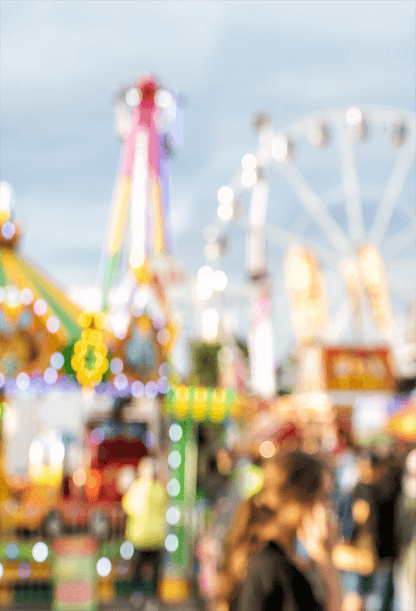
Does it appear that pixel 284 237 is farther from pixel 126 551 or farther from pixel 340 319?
pixel 126 551

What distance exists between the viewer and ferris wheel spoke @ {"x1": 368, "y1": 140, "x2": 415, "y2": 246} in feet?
69.0

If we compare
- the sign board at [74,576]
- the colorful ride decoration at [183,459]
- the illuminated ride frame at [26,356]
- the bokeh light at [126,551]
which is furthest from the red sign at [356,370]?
the sign board at [74,576]

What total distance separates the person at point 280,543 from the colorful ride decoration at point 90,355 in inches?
241

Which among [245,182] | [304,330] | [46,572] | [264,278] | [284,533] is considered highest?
[245,182]

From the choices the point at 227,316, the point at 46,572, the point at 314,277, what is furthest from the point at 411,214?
the point at 46,572

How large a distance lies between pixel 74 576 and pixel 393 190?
703 inches

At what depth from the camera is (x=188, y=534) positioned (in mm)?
8555

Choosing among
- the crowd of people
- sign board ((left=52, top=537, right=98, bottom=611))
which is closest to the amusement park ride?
sign board ((left=52, top=537, right=98, bottom=611))

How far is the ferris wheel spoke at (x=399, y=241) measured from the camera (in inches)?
865

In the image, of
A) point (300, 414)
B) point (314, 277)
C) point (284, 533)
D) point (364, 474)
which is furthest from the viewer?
point (300, 414)

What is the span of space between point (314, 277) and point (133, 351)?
5.71 metres

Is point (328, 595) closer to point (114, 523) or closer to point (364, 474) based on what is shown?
point (364, 474)

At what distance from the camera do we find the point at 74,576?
5.84 m

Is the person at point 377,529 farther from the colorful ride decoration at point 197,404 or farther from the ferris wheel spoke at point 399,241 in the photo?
the ferris wheel spoke at point 399,241
